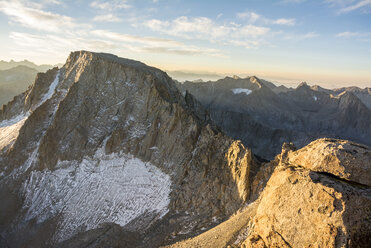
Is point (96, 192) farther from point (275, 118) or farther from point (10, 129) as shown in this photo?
point (275, 118)

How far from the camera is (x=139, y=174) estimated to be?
3881cm

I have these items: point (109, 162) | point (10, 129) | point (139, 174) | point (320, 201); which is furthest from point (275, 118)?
point (320, 201)

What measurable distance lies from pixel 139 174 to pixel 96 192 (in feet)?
23.3

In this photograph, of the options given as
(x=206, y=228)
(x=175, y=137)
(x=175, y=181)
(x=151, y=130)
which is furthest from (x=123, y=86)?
(x=206, y=228)

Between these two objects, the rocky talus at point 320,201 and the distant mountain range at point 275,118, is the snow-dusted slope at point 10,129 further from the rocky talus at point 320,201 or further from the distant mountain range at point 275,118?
the distant mountain range at point 275,118

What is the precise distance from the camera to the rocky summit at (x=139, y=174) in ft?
39.4

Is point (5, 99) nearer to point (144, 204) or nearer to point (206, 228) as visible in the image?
point (144, 204)

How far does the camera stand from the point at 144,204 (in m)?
34.8

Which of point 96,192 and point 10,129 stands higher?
point 10,129

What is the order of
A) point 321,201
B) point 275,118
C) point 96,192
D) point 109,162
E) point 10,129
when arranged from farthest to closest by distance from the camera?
point 275,118 → point 10,129 → point 109,162 → point 96,192 → point 321,201

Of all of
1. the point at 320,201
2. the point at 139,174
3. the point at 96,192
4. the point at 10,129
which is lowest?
the point at 96,192

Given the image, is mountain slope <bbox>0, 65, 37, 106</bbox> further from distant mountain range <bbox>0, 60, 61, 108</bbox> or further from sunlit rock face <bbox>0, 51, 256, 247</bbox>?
sunlit rock face <bbox>0, 51, 256, 247</bbox>

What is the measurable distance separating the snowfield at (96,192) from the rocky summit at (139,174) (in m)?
0.17

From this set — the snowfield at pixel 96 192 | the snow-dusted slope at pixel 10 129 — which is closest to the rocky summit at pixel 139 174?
the snowfield at pixel 96 192
